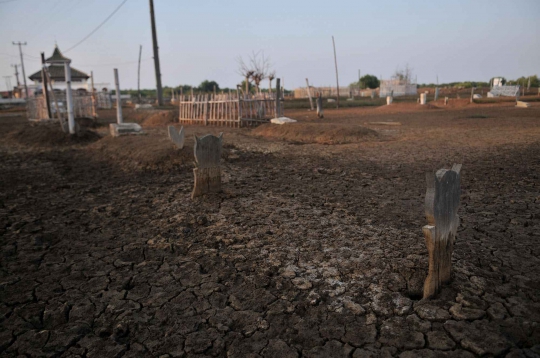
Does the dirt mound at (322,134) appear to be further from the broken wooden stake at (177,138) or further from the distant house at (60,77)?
the distant house at (60,77)

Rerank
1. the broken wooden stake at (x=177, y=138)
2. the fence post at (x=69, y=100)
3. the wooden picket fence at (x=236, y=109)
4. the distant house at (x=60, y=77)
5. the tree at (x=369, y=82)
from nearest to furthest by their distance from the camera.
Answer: the broken wooden stake at (x=177, y=138)
the fence post at (x=69, y=100)
the wooden picket fence at (x=236, y=109)
the distant house at (x=60, y=77)
the tree at (x=369, y=82)

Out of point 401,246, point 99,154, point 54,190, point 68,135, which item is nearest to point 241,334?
point 401,246

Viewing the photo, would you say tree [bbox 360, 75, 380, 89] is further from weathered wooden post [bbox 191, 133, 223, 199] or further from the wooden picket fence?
weathered wooden post [bbox 191, 133, 223, 199]

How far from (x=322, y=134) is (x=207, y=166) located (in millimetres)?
6973

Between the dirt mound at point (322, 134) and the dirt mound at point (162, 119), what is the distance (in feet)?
25.5

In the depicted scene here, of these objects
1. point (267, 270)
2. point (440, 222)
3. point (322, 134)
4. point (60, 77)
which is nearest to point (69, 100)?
point (322, 134)

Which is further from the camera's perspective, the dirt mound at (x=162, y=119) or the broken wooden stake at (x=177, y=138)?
the dirt mound at (x=162, y=119)

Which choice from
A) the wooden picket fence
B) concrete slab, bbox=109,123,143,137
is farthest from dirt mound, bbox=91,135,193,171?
the wooden picket fence

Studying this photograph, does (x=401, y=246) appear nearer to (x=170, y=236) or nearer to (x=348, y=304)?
(x=348, y=304)

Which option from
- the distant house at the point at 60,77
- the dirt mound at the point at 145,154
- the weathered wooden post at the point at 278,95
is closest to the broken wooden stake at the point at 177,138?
the dirt mound at the point at 145,154

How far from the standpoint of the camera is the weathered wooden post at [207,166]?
210 inches

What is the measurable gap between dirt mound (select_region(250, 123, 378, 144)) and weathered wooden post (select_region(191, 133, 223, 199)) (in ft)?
20.3

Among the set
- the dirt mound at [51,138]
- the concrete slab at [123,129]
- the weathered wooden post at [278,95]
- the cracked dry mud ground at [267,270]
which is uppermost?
the weathered wooden post at [278,95]

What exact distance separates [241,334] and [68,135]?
40.4 ft
